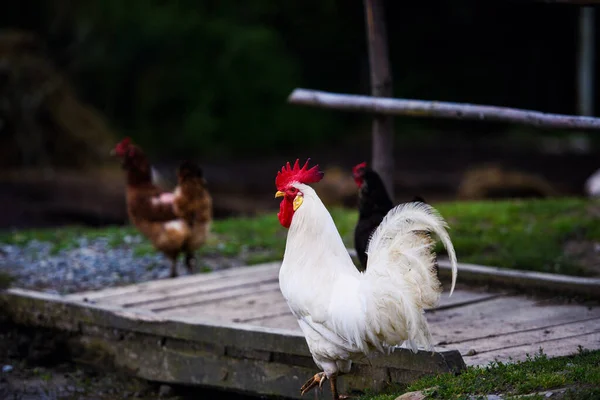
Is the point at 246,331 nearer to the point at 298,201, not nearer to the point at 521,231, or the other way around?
the point at 298,201

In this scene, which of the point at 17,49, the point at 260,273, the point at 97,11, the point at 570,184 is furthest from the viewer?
the point at 97,11

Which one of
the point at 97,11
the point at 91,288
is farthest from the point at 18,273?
the point at 97,11

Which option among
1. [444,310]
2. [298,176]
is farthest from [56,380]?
[444,310]

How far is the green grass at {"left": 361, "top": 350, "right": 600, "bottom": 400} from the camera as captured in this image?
151 inches

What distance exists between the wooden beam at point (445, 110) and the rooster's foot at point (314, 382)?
7.92 ft

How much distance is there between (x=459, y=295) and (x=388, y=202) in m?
0.89

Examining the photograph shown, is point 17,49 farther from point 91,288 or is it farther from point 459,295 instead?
point 459,295

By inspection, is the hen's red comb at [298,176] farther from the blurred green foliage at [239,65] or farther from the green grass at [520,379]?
the blurred green foliage at [239,65]

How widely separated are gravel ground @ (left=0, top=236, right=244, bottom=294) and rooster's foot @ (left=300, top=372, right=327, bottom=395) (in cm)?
311

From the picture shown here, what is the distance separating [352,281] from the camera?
4352 millimetres

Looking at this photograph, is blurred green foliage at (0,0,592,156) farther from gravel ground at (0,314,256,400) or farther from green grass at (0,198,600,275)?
gravel ground at (0,314,256,400)

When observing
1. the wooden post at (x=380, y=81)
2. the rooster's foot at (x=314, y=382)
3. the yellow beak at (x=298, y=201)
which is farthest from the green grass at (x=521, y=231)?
the yellow beak at (x=298, y=201)

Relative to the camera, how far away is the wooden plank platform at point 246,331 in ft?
15.5

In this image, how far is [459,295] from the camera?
6.08m
